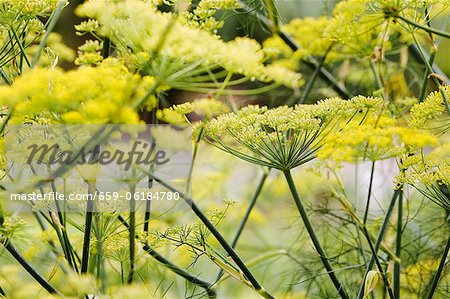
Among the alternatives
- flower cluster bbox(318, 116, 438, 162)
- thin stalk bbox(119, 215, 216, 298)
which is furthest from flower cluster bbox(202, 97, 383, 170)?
thin stalk bbox(119, 215, 216, 298)

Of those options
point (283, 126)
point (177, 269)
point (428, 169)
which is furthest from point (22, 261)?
point (428, 169)

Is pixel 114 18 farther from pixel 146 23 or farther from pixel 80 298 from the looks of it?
pixel 80 298

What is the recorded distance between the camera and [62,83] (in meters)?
0.59

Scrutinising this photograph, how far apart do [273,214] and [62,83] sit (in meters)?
1.30

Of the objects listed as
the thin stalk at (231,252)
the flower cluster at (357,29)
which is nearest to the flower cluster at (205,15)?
the flower cluster at (357,29)

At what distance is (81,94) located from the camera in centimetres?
57

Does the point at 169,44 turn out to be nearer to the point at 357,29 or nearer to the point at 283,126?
the point at 283,126

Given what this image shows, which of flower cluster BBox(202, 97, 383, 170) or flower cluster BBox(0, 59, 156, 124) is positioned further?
flower cluster BBox(202, 97, 383, 170)

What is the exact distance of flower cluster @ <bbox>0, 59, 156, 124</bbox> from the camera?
21.2 inches

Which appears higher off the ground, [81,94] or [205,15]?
[205,15]

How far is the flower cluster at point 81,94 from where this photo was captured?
54cm

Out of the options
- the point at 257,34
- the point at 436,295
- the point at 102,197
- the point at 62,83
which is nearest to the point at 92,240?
the point at 102,197

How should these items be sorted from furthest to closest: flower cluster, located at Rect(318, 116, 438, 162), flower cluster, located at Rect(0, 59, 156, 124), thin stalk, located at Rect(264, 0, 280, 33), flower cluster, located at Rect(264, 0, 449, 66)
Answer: thin stalk, located at Rect(264, 0, 280, 33) < flower cluster, located at Rect(264, 0, 449, 66) < flower cluster, located at Rect(318, 116, 438, 162) < flower cluster, located at Rect(0, 59, 156, 124)

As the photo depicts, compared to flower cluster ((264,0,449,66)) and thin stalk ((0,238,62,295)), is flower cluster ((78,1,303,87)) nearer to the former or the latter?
flower cluster ((264,0,449,66))
